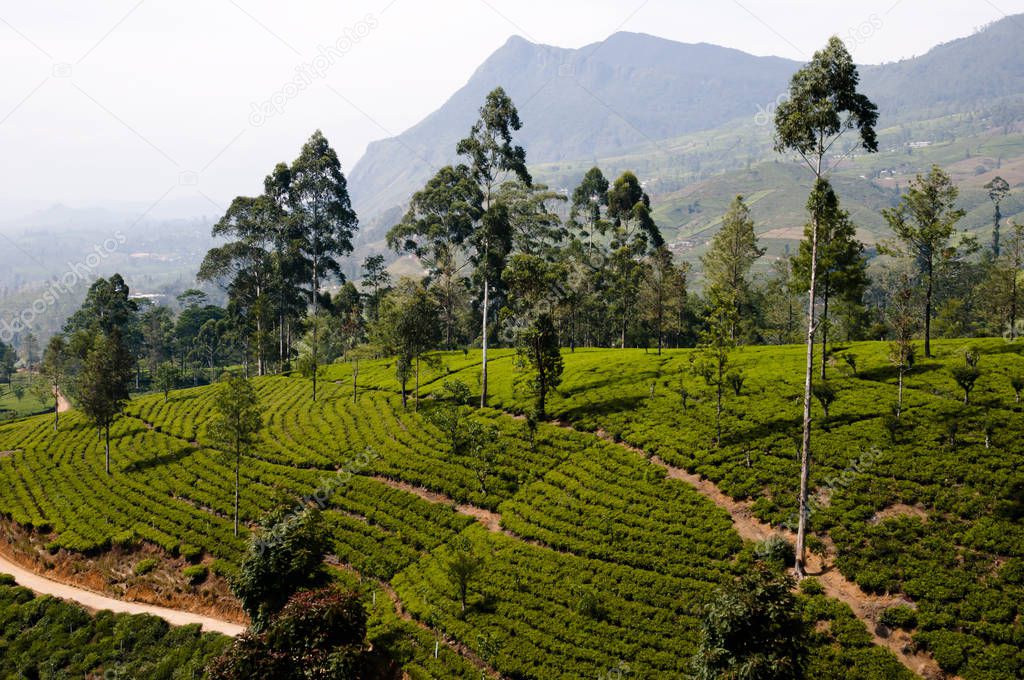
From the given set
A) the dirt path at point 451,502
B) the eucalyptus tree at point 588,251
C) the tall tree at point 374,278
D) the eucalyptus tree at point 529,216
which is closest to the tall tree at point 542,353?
the dirt path at point 451,502

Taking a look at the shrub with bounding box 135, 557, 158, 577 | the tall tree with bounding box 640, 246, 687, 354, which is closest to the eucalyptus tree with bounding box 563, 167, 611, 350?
the tall tree with bounding box 640, 246, 687, 354

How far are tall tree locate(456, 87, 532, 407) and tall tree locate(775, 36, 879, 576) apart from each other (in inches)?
1140

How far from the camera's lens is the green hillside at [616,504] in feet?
85.8

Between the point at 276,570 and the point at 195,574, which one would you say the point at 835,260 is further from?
the point at 195,574

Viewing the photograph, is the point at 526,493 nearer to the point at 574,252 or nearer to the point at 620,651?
the point at 620,651

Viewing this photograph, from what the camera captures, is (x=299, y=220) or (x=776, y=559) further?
(x=299, y=220)

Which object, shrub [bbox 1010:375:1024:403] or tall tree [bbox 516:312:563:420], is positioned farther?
tall tree [bbox 516:312:563:420]

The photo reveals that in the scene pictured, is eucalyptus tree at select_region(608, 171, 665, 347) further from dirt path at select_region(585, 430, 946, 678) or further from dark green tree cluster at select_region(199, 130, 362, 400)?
dirt path at select_region(585, 430, 946, 678)

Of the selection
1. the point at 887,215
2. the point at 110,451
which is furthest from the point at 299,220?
the point at 887,215

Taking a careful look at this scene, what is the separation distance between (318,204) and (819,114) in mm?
68336

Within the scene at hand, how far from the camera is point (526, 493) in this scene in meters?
39.1

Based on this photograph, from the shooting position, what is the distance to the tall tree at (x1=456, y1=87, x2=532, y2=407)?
56.0 m

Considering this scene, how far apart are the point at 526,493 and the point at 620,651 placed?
14144 mm

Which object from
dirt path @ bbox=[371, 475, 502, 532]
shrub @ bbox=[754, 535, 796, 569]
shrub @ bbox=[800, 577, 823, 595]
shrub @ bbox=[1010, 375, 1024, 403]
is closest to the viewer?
shrub @ bbox=[800, 577, 823, 595]
